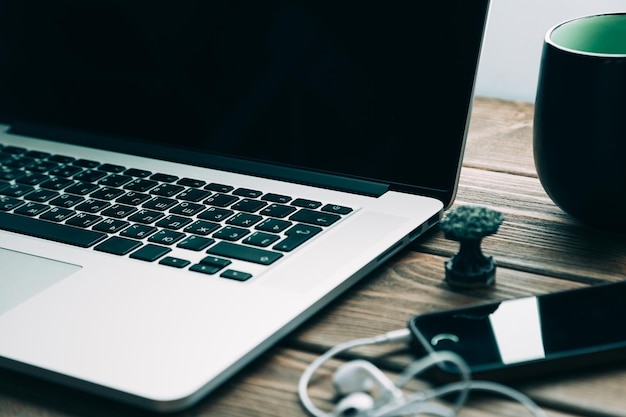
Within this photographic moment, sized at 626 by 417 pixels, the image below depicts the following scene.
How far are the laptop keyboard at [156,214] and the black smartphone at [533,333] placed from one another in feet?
0.48

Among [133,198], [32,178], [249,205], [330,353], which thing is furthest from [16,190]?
[330,353]

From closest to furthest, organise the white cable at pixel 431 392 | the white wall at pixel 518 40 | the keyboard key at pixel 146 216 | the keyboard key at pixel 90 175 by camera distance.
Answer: the white cable at pixel 431 392 → the keyboard key at pixel 146 216 → the keyboard key at pixel 90 175 → the white wall at pixel 518 40

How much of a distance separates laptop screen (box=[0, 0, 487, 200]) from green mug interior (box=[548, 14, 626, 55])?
3.7 inches

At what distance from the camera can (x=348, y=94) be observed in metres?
0.69

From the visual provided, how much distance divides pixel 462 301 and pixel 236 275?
0.16 metres

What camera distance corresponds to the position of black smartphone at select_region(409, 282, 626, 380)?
1.50ft

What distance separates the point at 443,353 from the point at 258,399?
4.4 inches

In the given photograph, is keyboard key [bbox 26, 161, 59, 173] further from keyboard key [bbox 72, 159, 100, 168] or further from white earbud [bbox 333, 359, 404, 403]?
white earbud [bbox 333, 359, 404, 403]

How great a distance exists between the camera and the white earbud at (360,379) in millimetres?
445

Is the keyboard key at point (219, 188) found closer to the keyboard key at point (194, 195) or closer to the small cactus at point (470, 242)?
the keyboard key at point (194, 195)

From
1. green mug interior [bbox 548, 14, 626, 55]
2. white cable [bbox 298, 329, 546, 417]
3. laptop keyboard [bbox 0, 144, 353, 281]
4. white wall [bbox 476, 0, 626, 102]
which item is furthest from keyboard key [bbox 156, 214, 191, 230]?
white wall [bbox 476, 0, 626, 102]

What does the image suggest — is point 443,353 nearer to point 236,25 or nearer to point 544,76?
point 544,76

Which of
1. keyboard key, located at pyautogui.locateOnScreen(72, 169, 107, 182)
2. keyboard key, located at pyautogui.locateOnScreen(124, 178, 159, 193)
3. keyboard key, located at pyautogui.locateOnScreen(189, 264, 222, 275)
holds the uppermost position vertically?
keyboard key, located at pyautogui.locateOnScreen(189, 264, 222, 275)

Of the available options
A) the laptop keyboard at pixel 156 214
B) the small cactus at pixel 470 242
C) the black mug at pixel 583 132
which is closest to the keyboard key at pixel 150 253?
the laptop keyboard at pixel 156 214
